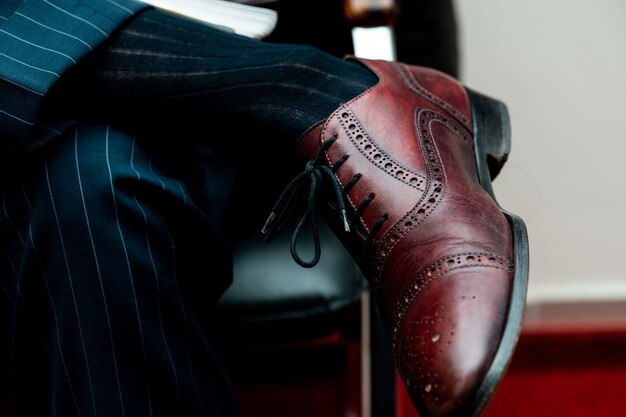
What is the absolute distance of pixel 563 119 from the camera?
1.02 meters

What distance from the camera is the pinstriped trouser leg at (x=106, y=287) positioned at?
19.1 inches

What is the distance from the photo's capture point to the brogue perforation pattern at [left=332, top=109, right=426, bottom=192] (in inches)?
20.0

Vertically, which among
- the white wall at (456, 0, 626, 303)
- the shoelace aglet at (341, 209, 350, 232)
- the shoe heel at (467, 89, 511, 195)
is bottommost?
the white wall at (456, 0, 626, 303)

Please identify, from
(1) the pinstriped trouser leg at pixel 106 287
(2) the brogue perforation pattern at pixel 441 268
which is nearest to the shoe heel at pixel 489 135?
(2) the brogue perforation pattern at pixel 441 268

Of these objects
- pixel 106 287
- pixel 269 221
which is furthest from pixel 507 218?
pixel 106 287

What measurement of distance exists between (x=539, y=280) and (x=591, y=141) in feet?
0.81

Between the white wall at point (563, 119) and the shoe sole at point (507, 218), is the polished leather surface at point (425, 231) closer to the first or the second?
the shoe sole at point (507, 218)

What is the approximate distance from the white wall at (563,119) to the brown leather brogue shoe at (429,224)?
39 cm

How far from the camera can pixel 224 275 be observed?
58 cm

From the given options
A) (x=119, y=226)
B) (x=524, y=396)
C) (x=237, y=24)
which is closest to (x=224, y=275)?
(x=119, y=226)

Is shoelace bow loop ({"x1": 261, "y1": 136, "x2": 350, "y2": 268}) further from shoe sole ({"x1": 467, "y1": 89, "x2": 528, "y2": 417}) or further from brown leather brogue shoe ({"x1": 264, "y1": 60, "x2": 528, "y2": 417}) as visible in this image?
shoe sole ({"x1": 467, "y1": 89, "x2": 528, "y2": 417})

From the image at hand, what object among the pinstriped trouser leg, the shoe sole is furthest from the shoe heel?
the pinstriped trouser leg

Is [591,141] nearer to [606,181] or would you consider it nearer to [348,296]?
[606,181]

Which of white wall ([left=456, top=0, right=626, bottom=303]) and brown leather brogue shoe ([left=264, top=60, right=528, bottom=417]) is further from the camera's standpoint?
white wall ([left=456, top=0, right=626, bottom=303])
